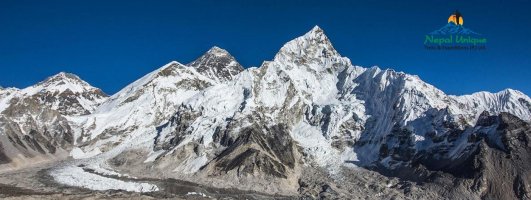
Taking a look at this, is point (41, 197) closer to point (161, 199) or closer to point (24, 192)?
point (24, 192)

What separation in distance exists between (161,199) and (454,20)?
4383 inches

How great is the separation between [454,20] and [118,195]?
123578 mm

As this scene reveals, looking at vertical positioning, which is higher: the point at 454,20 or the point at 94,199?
the point at 454,20

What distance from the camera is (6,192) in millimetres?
195125

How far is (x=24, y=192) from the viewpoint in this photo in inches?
7869

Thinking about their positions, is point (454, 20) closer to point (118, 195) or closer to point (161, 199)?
point (161, 199)

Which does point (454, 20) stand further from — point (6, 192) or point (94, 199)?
point (6, 192)

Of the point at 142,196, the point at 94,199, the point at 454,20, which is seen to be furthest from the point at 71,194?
the point at 454,20

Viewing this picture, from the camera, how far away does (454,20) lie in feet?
630

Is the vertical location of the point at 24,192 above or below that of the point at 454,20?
below

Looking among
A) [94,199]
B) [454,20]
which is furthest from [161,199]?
[454,20]

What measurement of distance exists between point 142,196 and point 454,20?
116794mm

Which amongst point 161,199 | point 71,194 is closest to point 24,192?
point 71,194

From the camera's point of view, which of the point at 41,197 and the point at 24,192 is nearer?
the point at 41,197
